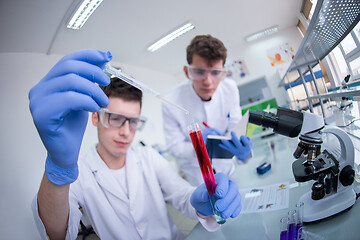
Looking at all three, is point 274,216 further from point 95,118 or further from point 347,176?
point 95,118

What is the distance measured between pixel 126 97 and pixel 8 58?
66 centimetres

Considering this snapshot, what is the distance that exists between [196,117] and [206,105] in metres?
0.13

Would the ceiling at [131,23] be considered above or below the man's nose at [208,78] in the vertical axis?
above

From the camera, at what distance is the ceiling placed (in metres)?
0.56

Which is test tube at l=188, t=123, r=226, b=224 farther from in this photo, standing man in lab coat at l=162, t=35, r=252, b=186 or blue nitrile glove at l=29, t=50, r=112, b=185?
blue nitrile glove at l=29, t=50, r=112, b=185

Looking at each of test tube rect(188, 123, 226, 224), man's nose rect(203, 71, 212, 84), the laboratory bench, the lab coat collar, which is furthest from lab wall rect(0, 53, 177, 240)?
man's nose rect(203, 71, 212, 84)

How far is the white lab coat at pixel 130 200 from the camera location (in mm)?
983

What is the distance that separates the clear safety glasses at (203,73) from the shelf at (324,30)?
480 millimetres

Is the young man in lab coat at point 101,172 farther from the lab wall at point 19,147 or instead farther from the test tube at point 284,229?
the test tube at point 284,229

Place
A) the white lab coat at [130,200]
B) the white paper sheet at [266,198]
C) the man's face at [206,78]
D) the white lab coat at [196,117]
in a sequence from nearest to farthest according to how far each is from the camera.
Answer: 1. the white paper sheet at [266,198]
2. the white lab coat at [130,200]
3. the man's face at [206,78]
4. the white lab coat at [196,117]

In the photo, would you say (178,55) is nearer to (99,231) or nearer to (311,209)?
(311,209)

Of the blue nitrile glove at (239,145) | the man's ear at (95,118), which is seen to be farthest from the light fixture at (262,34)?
the man's ear at (95,118)

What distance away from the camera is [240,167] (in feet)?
5.24

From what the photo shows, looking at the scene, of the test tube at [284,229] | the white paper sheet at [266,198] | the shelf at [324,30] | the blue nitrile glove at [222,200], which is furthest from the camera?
the white paper sheet at [266,198]
